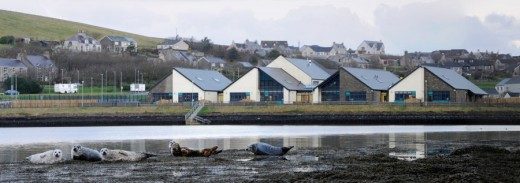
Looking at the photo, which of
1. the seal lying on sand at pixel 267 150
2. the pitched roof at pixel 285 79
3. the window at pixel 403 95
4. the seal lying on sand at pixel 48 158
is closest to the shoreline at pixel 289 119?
the window at pixel 403 95

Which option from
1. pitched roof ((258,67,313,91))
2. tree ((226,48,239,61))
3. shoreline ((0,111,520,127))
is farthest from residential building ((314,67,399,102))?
tree ((226,48,239,61))

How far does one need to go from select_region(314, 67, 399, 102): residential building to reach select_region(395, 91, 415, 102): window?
1.76 m

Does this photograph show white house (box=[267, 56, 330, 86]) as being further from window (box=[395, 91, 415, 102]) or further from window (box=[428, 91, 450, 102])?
window (box=[428, 91, 450, 102])

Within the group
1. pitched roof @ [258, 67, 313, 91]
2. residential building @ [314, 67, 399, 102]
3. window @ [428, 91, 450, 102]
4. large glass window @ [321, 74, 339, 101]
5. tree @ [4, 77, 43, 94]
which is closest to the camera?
window @ [428, 91, 450, 102]

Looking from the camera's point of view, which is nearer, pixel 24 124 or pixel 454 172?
pixel 454 172

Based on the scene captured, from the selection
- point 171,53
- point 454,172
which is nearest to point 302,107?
point 454,172

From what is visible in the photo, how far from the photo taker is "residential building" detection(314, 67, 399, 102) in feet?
292

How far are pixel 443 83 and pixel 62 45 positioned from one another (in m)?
128

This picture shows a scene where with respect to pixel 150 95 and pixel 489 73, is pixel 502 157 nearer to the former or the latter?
pixel 150 95

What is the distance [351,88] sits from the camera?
8975 centimetres

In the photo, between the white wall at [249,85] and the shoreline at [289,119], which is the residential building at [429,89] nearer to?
the shoreline at [289,119]

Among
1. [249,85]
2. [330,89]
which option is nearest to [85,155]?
[330,89]

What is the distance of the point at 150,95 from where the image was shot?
99.5 m

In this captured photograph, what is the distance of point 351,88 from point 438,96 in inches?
329
